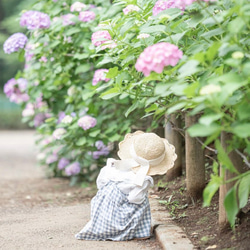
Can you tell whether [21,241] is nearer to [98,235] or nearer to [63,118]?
[98,235]

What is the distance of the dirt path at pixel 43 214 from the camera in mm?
3512

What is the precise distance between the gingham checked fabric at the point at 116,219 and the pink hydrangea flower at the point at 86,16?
2.47 metres

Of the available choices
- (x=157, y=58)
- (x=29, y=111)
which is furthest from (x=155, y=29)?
(x=29, y=111)

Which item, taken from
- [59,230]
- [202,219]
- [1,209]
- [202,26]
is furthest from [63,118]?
[202,26]

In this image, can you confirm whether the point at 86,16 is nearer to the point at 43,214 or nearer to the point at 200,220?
the point at 43,214

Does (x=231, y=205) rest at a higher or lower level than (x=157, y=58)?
lower

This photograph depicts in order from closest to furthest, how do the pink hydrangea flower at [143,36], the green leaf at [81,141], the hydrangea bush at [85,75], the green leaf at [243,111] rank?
the green leaf at [243,111], the pink hydrangea flower at [143,36], the hydrangea bush at [85,75], the green leaf at [81,141]

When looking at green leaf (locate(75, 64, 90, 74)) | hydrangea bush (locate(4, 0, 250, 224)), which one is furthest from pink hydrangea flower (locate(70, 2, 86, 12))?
green leaf (locate(75, 64, 90, 74))

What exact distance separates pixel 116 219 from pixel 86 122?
88.1 inches

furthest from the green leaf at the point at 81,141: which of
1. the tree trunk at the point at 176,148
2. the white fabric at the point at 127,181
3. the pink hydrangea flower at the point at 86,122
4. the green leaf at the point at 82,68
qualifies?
the white fabric at the point at 127,181

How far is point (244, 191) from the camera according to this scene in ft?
8.27

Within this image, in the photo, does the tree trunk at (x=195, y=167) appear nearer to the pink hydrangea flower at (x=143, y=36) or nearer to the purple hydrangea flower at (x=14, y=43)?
the pink hydrangea flower at (x=143, y=36)

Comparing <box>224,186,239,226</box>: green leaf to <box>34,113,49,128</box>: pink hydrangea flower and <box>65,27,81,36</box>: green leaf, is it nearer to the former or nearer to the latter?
<box>65,27,81,36</box>: green leaf

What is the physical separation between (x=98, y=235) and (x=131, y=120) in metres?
2.44
